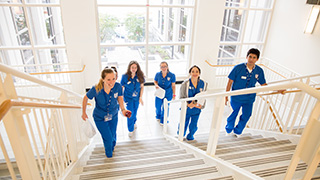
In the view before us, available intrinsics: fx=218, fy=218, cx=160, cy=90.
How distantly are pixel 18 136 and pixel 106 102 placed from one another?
61.3 inches

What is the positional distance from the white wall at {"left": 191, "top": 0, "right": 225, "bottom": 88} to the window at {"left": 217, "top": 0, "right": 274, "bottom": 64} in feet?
1.34

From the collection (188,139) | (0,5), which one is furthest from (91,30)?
(188,139)

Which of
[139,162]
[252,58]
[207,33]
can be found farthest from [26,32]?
[252,58]

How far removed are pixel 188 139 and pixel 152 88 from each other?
3197mm

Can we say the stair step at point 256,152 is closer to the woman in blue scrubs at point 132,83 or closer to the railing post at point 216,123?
the railing post at point 216,123

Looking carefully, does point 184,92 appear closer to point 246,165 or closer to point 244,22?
point 246,165

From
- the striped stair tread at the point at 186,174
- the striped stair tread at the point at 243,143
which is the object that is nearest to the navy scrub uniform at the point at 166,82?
the striped stair tread at the point at 243,143

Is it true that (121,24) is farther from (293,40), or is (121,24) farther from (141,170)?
(141,170)

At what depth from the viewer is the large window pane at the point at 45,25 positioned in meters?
6.54

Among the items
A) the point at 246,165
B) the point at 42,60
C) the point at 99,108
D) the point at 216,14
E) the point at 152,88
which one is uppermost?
the point at 216,14

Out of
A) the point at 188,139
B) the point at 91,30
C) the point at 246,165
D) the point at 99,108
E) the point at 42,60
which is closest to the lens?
the point at 246,165

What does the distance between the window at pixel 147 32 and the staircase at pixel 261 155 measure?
166 inches

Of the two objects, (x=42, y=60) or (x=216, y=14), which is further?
(x=42, y=60)

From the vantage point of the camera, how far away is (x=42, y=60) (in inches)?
290
